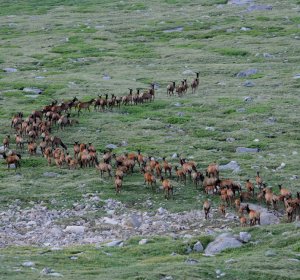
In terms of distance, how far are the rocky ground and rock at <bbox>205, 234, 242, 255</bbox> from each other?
180 centimetres

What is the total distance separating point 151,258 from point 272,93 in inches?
996

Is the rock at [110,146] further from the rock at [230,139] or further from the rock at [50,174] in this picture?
the rock at [230,139]

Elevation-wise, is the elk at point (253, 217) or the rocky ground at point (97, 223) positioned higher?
the elk at point (253, 217)

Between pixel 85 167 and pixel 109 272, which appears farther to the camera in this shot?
pixel 85 167

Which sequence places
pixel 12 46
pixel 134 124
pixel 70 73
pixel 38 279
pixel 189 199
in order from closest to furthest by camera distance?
pixel 38 279 < pixel 189 199 < pixel 134 124 < pixel 70 73 < pixel 12 46

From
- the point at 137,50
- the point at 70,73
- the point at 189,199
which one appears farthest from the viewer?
the point at 137,50

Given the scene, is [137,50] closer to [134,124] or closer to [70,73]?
[70,73]

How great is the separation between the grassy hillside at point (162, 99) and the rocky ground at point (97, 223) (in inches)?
23.5

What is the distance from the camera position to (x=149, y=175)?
96.1 ft

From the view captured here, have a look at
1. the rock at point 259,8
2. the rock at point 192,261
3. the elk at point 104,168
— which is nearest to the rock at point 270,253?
the rock at point 192,261

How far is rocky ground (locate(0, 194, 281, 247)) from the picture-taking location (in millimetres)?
24969

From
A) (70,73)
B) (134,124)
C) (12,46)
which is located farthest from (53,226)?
(12,46)

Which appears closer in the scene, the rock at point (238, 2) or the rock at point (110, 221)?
the rock at point (110, 221)

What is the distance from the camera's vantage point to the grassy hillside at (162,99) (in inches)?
870
